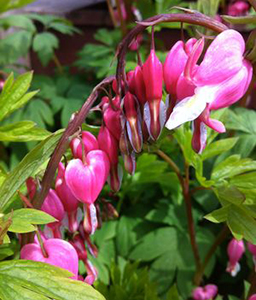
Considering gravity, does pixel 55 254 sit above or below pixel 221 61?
below

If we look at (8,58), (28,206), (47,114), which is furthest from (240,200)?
(8,58)

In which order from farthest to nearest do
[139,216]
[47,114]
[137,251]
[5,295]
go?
[47,114]
[139,216]
[137,251]
[5,295]

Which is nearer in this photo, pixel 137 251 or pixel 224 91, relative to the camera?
pixel 224 91

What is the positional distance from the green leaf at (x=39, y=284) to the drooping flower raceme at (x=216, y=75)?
246 mm

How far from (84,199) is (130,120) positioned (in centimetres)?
14

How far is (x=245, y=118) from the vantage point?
1.34 meters

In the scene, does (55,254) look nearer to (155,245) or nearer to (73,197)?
(73,197)

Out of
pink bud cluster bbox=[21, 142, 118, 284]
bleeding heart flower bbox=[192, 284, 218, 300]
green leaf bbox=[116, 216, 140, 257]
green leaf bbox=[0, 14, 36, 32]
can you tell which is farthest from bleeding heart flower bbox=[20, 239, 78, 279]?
green leaf bbox=[0, 14, 36, 32]

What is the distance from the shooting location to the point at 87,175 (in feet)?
2.19

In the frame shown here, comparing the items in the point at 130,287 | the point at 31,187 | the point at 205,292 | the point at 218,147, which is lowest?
the point at 205,292

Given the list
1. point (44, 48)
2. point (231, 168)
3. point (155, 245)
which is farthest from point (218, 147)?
point (44, 48)

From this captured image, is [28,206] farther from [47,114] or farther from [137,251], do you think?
[47,114]

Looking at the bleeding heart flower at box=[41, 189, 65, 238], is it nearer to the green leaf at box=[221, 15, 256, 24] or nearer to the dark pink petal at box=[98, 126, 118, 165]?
the dark pink petal at box=[98, 126, 118, 165]

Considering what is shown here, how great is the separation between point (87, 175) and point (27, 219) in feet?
0.36
